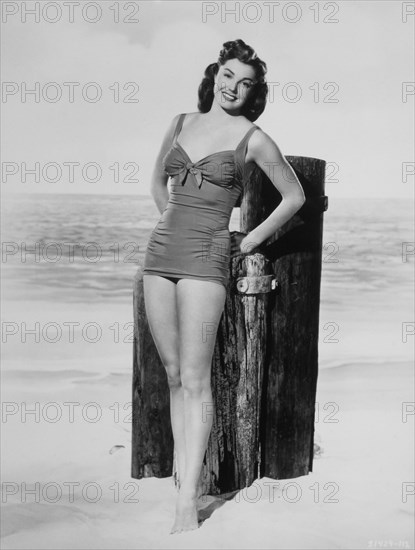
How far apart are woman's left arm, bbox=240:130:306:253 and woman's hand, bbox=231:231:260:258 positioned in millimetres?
35

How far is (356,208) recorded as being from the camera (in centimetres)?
597

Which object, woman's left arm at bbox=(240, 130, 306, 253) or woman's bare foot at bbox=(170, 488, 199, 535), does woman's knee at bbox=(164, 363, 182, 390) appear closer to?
woman's bare foot at bbox=(170, 488, 199, 535)

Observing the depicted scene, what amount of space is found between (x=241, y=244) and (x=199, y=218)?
25 centimetres

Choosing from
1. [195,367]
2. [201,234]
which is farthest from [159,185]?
[195,367]

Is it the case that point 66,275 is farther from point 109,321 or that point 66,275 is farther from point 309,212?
point 309,212

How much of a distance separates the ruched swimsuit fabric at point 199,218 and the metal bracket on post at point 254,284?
12 cm

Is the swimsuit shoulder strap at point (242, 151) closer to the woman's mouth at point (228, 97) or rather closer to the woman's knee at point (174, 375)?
the woman's mouth at point (228, 97)

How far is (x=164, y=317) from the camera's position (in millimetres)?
3797

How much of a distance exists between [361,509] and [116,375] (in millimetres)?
1800

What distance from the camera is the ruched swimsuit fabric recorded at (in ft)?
12.2

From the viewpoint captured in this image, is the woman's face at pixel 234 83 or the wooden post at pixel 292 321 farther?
the wooden post at pixel 292 321

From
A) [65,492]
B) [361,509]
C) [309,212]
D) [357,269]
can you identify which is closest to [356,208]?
[357,269]

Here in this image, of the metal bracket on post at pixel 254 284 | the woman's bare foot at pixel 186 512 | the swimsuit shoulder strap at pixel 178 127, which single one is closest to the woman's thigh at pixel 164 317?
the metal bracket on post at pixel 254 284

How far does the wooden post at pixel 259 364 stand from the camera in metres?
3.96
